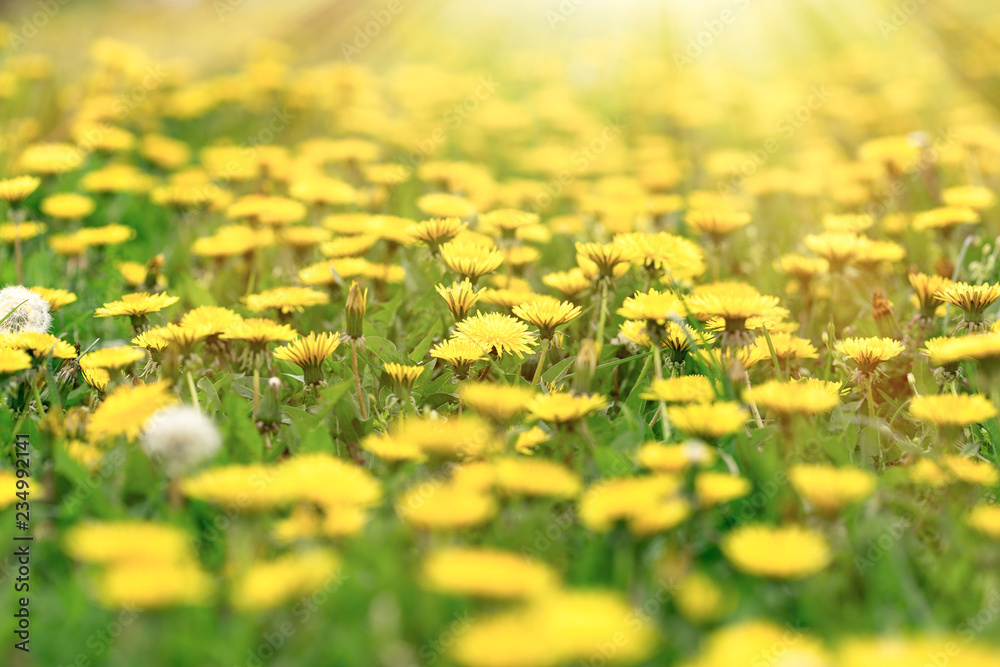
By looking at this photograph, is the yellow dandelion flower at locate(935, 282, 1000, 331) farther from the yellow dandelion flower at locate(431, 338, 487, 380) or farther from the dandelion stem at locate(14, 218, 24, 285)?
the dandelion stem at locate(14, 218, 24, 285)

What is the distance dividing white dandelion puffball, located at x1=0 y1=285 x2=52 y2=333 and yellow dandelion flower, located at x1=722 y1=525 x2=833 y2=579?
60.7 inches

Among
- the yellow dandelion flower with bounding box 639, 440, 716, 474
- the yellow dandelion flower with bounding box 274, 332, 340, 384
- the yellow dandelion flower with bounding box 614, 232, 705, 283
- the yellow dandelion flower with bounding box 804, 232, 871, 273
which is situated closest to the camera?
the yellow dandelion flower with bounding box 639, 440, 716, 474

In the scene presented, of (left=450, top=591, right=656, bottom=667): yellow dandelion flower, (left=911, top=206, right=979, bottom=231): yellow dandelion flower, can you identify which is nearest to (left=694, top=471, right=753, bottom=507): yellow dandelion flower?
(left=450, top=591, right=656, bottom=667): yellow dandelion flower

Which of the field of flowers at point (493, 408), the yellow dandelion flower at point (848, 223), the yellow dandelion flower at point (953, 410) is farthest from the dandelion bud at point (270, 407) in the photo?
the yellow dandelion flower at point (848, 223)

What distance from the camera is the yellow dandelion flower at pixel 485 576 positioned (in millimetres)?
862

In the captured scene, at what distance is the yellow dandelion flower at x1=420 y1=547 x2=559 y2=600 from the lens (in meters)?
0.86

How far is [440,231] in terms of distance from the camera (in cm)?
204

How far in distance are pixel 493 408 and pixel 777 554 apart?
0.52m

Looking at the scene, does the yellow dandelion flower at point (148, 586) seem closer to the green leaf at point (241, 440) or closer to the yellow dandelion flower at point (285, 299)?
the green leaf at point (241, 440)

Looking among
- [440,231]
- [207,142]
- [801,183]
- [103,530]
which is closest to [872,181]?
[801,183]

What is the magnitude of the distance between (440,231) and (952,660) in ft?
4.85

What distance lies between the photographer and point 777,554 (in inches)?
37.7

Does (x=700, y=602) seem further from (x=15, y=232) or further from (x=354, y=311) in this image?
(x=15, y=232)

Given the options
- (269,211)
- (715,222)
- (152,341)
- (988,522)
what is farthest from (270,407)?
(715,222)
